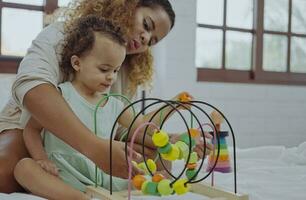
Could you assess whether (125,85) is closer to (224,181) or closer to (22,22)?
(224,181)

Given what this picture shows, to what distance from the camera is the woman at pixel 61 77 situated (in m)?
0.82

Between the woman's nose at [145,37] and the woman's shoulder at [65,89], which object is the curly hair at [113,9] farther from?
the woman's shoulder at [65,89]

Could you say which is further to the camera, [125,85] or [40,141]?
[125,85]

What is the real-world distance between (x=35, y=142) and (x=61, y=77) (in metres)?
0.20

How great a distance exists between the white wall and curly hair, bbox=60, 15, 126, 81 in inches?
45.5

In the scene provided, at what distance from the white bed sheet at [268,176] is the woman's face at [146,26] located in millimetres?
401

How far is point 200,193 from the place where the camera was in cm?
90

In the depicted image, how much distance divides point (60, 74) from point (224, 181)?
496 mm

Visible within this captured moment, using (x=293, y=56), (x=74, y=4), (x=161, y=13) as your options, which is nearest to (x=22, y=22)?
(x=74, y=4)

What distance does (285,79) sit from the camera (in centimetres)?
273

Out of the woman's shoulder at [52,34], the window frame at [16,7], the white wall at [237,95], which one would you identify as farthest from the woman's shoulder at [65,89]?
the white wall at [237,95]

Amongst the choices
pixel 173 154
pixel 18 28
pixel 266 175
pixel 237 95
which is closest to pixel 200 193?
pixel 173 154

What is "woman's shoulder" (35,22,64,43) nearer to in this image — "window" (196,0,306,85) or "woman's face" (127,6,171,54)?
"woman's face" (127,6,171,54)

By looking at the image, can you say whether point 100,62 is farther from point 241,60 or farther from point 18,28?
point 241,60
